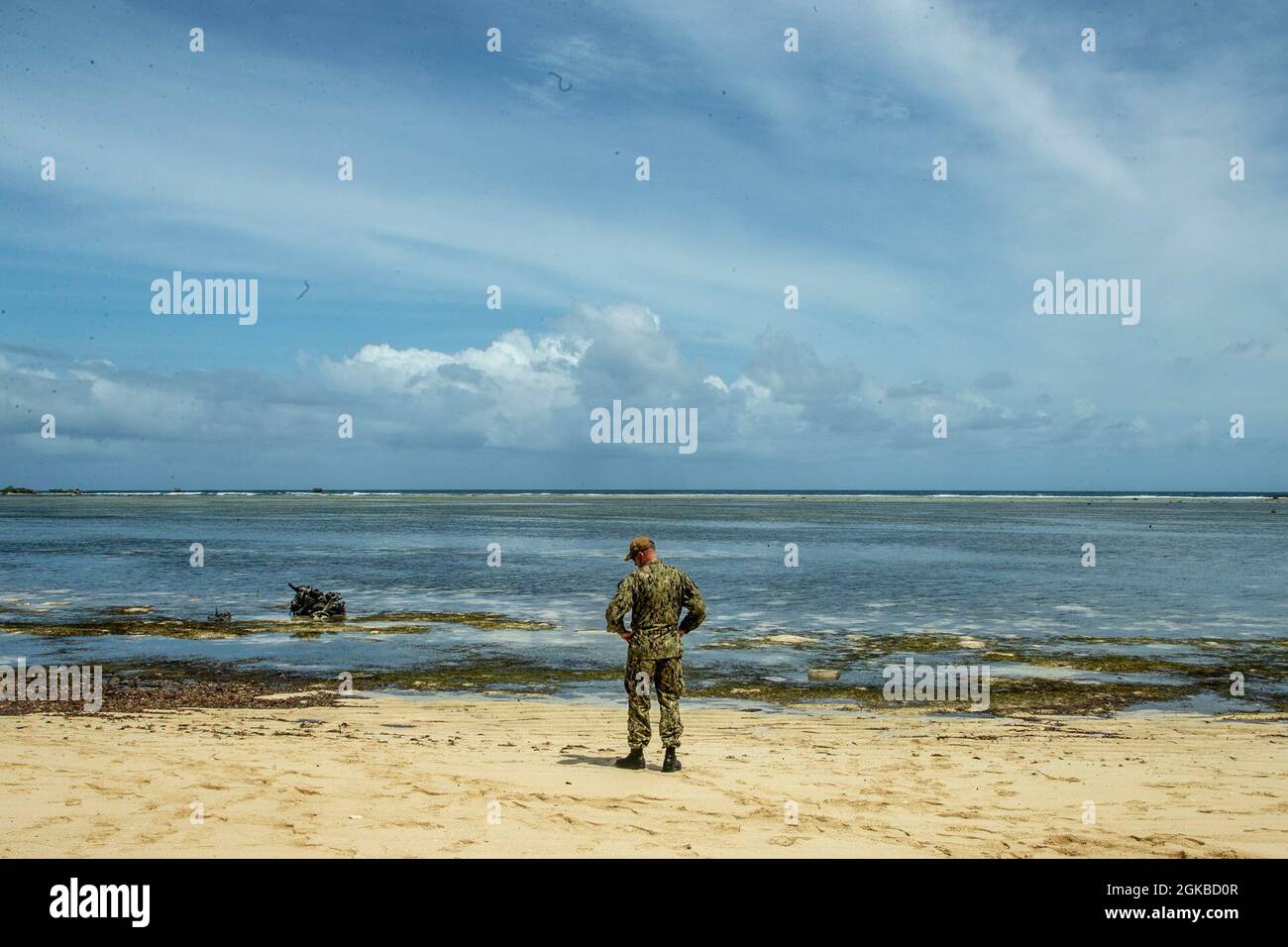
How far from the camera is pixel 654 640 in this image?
10.2 metres

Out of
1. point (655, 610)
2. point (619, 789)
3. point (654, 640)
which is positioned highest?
point (655, 610)

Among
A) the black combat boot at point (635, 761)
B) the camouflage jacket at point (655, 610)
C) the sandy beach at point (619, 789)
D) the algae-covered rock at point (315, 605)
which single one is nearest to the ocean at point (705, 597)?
the algae-covered rock at point (315, 605)

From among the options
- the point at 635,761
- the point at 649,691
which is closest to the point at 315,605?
the point at 635,761

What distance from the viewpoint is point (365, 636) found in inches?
907

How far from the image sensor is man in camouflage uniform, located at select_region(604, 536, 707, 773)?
1023cm

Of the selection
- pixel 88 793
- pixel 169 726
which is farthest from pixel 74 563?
pixel 88 793

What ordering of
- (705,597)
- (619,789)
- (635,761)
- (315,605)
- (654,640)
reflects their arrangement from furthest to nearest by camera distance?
(705,597) → (315,605) → (635,761) → (654,640) → (619,789)

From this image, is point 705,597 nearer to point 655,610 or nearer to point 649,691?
point 649,691

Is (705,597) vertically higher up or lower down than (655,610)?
lower down

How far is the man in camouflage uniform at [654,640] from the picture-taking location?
10234 mm

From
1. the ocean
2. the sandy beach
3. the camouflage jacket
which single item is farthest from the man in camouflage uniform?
the ocean

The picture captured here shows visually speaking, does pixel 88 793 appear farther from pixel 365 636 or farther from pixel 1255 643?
pixel 1255 643

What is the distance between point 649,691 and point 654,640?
1.89 ft

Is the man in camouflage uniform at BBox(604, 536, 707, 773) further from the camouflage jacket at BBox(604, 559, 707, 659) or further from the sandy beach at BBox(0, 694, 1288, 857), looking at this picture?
the sandy beach at BBox(0, 694, 1288, 857)
